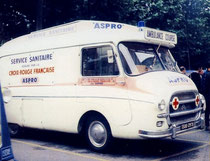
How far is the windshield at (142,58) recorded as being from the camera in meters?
7.05

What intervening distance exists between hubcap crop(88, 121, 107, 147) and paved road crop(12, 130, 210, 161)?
252mm

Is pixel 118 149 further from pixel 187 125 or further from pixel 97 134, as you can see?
pixel 187 125

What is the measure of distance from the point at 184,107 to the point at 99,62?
2.13 m

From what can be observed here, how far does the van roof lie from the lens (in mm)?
7355

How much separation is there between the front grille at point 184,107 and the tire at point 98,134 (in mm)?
1430

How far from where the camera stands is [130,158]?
682cm

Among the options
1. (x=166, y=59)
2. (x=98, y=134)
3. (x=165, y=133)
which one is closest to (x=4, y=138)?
(x=98, y=134)

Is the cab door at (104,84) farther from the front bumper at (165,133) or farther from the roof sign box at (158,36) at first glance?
the roof sign box at (158,36)

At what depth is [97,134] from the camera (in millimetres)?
7332

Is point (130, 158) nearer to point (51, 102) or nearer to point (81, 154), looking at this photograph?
point (81, 154)

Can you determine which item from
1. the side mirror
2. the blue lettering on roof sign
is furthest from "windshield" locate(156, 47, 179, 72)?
the side mirror

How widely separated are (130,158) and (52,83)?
2863 mm

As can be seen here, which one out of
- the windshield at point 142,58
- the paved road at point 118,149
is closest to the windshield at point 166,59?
the windshield at point 142,58

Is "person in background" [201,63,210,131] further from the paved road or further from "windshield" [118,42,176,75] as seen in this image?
"windshield" [118,42,176,75]
